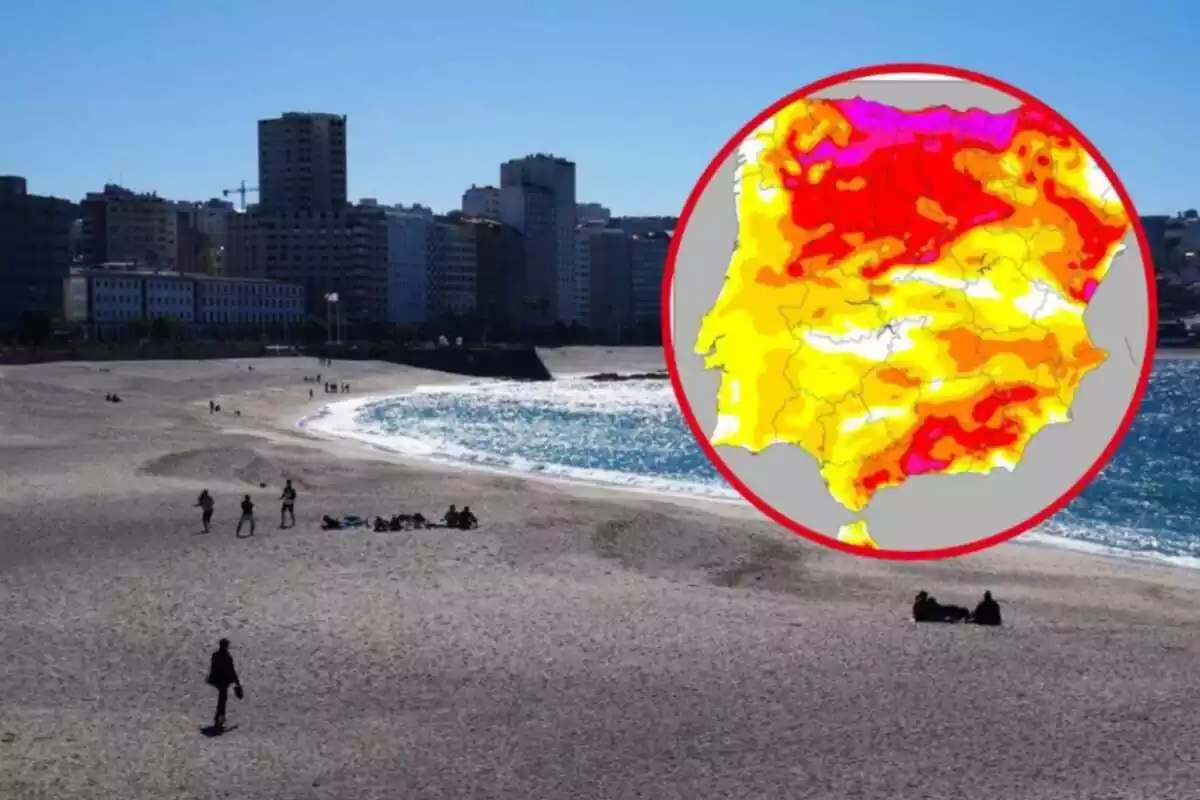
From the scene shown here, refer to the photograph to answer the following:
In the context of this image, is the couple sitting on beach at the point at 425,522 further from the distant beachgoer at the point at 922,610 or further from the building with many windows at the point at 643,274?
the building with many windows at the point at 643,274

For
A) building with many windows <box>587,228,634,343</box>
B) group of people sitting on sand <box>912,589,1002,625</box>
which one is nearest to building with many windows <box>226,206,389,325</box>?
building with many windows <box>587,228,634,343</box>

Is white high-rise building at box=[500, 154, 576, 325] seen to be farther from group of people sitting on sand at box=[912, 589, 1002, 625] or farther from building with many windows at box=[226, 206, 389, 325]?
group of people sitting on sand at box=[912, 589, 1002, 625]

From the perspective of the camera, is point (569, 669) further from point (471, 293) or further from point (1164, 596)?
point (471, 293)

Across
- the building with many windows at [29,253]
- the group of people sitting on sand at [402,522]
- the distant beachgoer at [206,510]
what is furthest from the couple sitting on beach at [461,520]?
the building with many windows at [29,253]

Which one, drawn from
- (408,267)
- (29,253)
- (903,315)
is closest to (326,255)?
(408,267)

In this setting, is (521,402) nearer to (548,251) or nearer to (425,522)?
(425,522)

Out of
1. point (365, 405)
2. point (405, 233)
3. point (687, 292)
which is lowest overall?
point (365, 405)

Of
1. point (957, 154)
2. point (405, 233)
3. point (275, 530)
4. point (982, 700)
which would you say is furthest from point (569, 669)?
point (405, 233)
